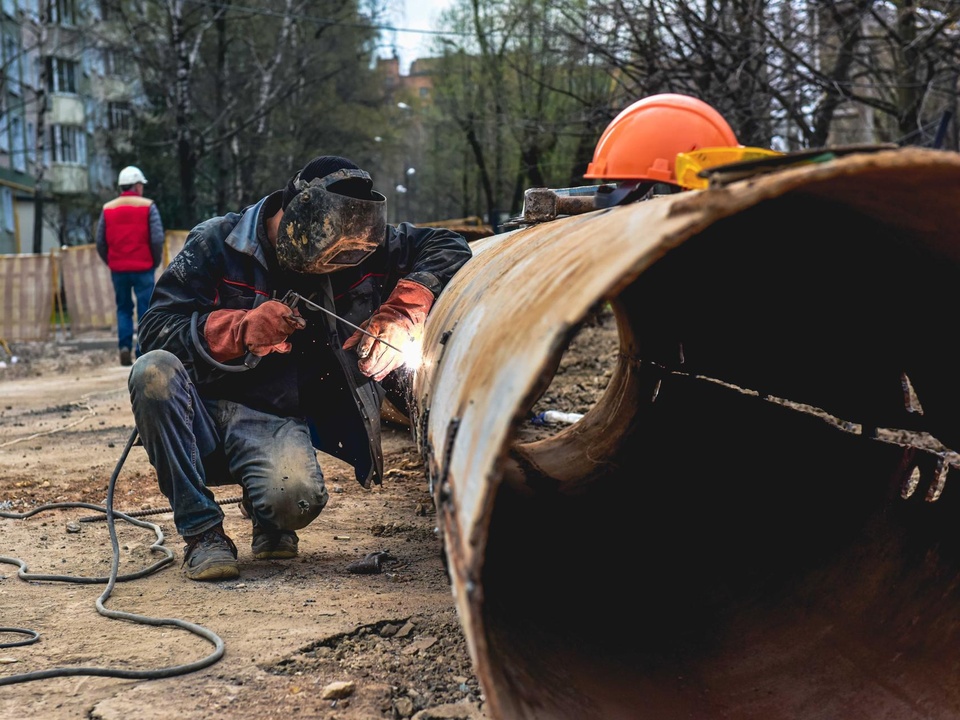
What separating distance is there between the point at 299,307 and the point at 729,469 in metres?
1.96

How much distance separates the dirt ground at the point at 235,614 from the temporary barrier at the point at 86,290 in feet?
36.7

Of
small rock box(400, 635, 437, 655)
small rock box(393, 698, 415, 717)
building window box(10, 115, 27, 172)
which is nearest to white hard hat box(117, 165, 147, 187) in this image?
small rock box(400, 635, 437, 655)

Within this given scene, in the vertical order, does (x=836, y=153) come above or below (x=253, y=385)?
above

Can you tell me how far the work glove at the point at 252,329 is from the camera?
11.8 ft

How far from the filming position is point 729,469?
162 inches

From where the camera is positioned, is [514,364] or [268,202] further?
[268,202]

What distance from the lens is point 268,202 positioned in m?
3.92

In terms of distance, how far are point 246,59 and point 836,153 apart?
100 ft

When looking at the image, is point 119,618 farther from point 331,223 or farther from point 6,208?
point 6,208

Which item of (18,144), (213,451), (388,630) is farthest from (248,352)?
(18,144)

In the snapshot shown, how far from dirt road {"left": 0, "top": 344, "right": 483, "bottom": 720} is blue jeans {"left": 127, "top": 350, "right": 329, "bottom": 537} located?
0.27 meters

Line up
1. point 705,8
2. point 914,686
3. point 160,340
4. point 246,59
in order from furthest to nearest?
point 246,59 → point 705,8 → point 160,340 → point 914,686

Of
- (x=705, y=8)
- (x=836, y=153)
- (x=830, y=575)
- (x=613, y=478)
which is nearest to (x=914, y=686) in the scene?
(x=830, y=575)

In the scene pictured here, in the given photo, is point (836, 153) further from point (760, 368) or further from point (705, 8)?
point (705, 8)
